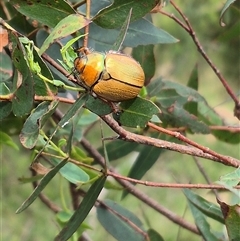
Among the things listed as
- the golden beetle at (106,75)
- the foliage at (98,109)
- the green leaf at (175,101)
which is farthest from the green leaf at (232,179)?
the green leaf at (175,101)

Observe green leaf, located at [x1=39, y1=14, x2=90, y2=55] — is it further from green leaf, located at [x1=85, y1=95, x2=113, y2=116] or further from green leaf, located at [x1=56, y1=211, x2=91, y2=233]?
green leaf, located at [x1=56, y1=211, x2=91, y2=233]

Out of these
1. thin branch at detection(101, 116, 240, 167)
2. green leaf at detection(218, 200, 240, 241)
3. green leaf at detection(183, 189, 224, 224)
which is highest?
thin branch at detection(101, 116, 240, 167)

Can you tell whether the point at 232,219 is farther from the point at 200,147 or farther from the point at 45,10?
the point at 45,10

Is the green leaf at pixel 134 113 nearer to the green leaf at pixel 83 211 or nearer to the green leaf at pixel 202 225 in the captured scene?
the green leaf at pixel 83 211

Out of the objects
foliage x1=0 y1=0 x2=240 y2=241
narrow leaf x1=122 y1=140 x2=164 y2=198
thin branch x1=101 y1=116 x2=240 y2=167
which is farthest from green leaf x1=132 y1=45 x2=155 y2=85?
thin branch x1=101 y1=116 x2=240 y2=167

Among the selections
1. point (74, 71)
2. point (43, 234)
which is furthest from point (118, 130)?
point (43, 234)

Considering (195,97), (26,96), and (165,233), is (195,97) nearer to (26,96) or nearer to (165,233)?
(26,96)
